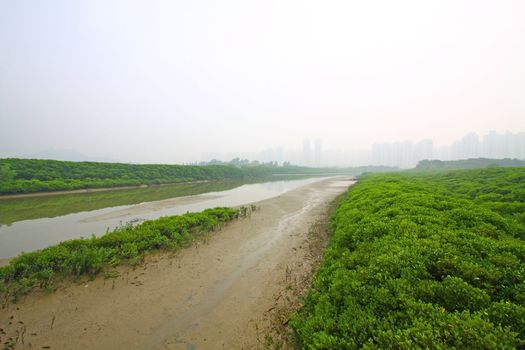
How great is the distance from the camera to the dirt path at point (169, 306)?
580 centimetres

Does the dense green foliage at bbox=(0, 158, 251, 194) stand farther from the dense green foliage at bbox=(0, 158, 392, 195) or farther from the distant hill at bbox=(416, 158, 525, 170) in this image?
the distant hill at bbox=(416, 158, 525, 170)

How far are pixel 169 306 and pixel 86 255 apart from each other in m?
4.67

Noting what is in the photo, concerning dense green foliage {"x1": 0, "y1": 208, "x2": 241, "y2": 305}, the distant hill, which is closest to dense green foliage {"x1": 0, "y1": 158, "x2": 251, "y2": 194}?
dense green foliage {"x1": 0, "y1": 208, "x2": 241, "y2": 305}

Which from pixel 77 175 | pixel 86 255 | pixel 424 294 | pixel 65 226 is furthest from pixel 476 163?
pixel 77 175

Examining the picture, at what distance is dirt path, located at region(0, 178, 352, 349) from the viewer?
580cm

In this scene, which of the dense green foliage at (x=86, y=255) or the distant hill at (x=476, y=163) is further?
the distant hill at (x=476, y=163)

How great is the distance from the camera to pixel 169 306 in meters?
7.21

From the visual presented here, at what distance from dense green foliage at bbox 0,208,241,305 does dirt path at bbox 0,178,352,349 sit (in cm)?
69

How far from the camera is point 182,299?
300 inches

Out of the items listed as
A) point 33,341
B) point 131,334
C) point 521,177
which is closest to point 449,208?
point 131,334

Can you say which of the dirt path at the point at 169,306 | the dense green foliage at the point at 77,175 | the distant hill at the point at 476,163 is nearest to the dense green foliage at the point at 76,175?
the dense green foliage at the point at 77,175

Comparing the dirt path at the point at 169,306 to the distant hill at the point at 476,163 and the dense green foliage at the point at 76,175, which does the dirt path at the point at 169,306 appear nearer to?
the dense green foliage at the point at 76,175

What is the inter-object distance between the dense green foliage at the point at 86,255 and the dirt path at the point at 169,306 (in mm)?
686

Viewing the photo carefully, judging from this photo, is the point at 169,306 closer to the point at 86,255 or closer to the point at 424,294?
the point at 86,255
